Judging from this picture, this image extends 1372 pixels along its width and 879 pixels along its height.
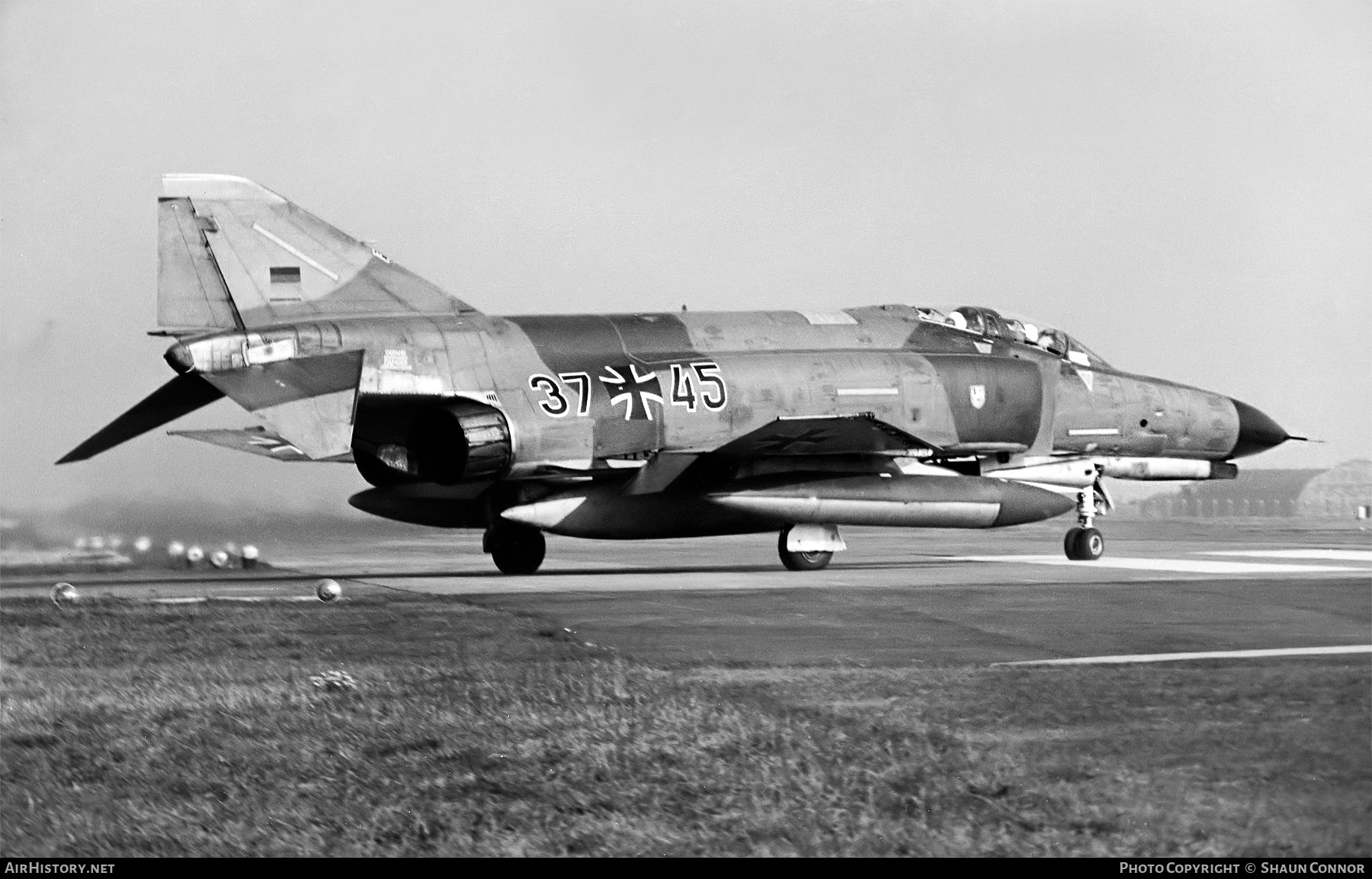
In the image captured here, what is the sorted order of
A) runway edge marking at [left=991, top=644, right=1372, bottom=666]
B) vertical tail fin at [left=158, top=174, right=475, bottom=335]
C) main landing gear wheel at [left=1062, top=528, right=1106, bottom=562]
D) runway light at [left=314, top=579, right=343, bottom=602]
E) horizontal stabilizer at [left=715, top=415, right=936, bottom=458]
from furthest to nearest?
main landing gear wheel at [left=1062, top=528, right=1106, bottom=562] < horizontal stabilizer at [left=715, top=415, right=936, bottom=458] < vertical tail fin at [left=158, top=174, right=475, bottom=335] < runway light at [left=314, top=579, right=343, bottom=602] < runway edge marking at [left=991, top=644, right=1372, bottom=666]

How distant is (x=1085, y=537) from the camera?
68.7 feet

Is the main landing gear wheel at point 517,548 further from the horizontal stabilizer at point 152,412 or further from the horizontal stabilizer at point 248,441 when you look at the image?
the horizontal stabilizer at point 152,412

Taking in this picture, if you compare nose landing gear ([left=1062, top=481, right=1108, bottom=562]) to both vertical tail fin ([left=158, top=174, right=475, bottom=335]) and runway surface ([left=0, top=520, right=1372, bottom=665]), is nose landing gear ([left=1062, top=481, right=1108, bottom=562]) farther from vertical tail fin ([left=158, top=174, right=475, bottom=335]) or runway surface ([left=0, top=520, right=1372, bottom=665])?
vertical tail fin ([left=158, top=174, right=475, bottom=335])

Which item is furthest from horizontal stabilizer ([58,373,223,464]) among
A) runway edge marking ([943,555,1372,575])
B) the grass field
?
runway edge marking ([943,555,1372,575])

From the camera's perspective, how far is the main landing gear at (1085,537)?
20.9m

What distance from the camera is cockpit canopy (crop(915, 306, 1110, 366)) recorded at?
71.2 ft

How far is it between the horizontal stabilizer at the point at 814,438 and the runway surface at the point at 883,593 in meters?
1.47

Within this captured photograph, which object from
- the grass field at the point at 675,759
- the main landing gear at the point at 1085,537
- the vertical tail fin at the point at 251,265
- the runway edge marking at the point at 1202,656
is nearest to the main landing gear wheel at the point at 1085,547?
the main landing gear at the point at 1085,537

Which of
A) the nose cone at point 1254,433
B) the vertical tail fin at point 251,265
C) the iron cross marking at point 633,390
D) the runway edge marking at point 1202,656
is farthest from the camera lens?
the nose cone at point 1254,433

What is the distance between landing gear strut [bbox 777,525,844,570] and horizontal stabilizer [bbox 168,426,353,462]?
5769 mm

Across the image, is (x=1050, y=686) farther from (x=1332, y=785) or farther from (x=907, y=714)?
(x=1332, y=785)

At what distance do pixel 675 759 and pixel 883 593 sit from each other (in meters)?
8.43

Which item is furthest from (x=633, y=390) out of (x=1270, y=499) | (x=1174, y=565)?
(x=1270, y=499)
